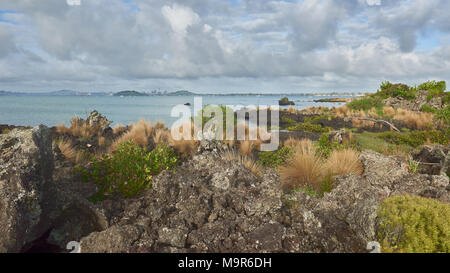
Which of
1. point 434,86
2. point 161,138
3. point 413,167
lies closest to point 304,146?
point 413,167

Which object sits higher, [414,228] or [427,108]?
[427,108]

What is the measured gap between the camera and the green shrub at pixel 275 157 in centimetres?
952

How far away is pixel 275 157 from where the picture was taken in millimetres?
10008

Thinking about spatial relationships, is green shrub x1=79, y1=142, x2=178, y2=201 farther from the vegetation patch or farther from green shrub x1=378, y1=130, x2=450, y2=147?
the vegetation patch

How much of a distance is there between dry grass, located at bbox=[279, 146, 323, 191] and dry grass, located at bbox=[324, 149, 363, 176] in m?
0.23

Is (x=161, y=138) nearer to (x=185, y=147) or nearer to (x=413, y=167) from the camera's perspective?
(x=185, y=147)

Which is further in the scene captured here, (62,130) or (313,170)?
(62,130)

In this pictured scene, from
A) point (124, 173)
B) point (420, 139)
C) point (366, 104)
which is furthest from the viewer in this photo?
point (366, 104)

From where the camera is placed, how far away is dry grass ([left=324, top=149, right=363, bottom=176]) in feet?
24.0

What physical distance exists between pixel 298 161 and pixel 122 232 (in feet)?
16.3

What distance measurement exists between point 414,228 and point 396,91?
37.9 meters

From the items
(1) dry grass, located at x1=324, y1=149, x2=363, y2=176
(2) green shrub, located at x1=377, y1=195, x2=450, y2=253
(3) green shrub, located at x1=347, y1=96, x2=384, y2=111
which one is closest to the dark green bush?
(3) green shrub, located at x1=347, y1=96, x2=384, y2=111

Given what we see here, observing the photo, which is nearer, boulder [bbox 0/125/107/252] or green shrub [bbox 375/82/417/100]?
Answer: boulder [bbox 0/125/107/252]
